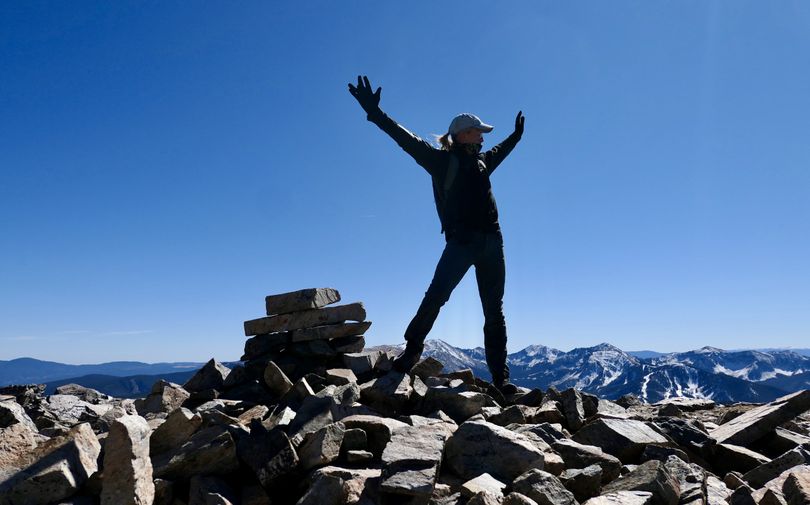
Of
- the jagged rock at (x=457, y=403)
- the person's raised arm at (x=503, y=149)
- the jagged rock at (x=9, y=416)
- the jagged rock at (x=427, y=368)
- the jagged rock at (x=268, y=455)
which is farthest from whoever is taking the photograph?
the person's raised arm at (x=503, y=149)

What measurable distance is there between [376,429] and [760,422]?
492 cm

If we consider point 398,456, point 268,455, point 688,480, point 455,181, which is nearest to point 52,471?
point 268,455

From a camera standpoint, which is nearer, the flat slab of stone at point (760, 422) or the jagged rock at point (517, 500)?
the jagged rock at point (517, 500)

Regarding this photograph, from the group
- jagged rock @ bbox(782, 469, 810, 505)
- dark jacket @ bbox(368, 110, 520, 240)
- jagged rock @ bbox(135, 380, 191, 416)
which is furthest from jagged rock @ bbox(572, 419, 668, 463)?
jagged rock @ bbox(135, 380, 191, 416)

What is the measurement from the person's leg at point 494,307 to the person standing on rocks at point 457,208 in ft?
0.06

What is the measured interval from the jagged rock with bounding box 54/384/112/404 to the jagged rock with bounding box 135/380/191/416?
193 inches

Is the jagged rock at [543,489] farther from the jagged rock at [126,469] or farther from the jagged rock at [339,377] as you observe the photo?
the jagged rock at [339,377]

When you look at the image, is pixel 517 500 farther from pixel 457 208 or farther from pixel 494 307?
pixel 494 307

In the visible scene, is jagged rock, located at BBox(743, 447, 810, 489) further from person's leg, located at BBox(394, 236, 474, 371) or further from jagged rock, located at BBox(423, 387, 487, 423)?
person's leg, located at BBox(394, 236, 474, 371)

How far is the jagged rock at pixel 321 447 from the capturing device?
4.34 metres

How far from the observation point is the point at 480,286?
910 cm

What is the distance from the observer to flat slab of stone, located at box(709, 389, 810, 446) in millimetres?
6242

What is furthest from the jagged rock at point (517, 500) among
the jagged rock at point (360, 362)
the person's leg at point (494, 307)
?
the person's leg at point (494, 307)

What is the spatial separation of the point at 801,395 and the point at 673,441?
96.0 inches
